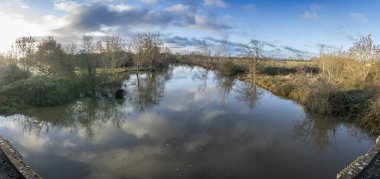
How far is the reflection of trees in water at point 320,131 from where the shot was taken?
13.8 meters

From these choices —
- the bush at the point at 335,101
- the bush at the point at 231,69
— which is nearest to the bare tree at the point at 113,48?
the bush at the point at 231,69

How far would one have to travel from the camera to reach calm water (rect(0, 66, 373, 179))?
10023 mm

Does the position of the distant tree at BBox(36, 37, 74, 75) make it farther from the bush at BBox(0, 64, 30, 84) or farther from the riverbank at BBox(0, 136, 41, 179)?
the riverbank at BBox(0, 136, 41, 179)

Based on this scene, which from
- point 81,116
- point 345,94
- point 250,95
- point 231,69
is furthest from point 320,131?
point 231,69

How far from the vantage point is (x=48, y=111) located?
1811 centimetres

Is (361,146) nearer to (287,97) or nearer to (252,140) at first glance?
(252,140)

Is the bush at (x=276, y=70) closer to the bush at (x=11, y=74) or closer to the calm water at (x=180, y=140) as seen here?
the calm water at (x=180, y=140)

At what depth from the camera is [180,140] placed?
42.4 feet

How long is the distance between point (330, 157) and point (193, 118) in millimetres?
7543

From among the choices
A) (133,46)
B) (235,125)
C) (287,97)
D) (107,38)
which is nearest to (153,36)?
(133,46)

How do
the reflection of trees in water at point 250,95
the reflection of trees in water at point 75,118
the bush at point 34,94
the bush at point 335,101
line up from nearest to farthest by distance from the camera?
1. the reflection of trees in water at point 75,118
2. the bush at point 335,101
3. the bush at point 34,94
4. the reflection of trees in water at point 250,95

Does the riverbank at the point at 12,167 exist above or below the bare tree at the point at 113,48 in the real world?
below

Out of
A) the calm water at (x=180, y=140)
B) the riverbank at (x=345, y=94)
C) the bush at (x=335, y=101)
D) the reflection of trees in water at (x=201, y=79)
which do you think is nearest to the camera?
the calm water at (x=180, y=140)

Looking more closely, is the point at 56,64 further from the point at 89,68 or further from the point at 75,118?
the point at 75,118
